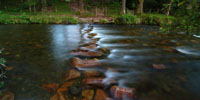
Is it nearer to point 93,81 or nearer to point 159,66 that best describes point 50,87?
point 93,81

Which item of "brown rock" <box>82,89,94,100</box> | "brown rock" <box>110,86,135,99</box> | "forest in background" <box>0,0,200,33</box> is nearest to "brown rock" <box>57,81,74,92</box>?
"brown rock" <box>82,89,94,100</box>

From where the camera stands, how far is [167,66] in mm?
3896

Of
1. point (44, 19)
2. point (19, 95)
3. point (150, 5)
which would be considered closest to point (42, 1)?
point (44, 19)

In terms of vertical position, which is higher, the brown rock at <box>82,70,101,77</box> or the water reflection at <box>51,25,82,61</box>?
the water reflection at <box>51,25,82,61</box>

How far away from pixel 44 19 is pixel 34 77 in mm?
13416

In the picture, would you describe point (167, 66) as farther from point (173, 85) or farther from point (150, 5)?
point (150, 5)

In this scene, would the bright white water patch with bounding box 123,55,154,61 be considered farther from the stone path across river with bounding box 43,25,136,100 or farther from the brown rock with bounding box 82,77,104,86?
the brown rock with bounding box 82,77,104,86

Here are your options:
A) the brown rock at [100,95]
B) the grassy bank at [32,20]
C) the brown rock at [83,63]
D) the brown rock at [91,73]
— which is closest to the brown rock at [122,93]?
the brown rock at [100,95]

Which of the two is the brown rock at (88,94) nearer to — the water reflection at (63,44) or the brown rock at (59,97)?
the brown rock at (59,97)

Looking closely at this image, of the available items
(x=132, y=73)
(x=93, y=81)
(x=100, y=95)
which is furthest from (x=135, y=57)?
→ (x=100, y=95)

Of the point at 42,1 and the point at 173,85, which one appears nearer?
the point at 173,85

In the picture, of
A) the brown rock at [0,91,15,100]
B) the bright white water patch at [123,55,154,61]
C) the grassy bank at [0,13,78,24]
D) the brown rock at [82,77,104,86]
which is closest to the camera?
the brown rock at [0,91,15,100]

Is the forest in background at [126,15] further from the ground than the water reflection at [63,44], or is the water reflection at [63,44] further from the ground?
the forest in background at [126,15]

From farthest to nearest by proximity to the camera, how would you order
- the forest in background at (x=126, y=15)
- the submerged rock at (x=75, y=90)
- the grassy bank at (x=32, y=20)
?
1. the grassy bank at (x=32, y=20)
2. the forest in background at (x=126, y=15)
3. the submerged rock at (x=75, y=90)
